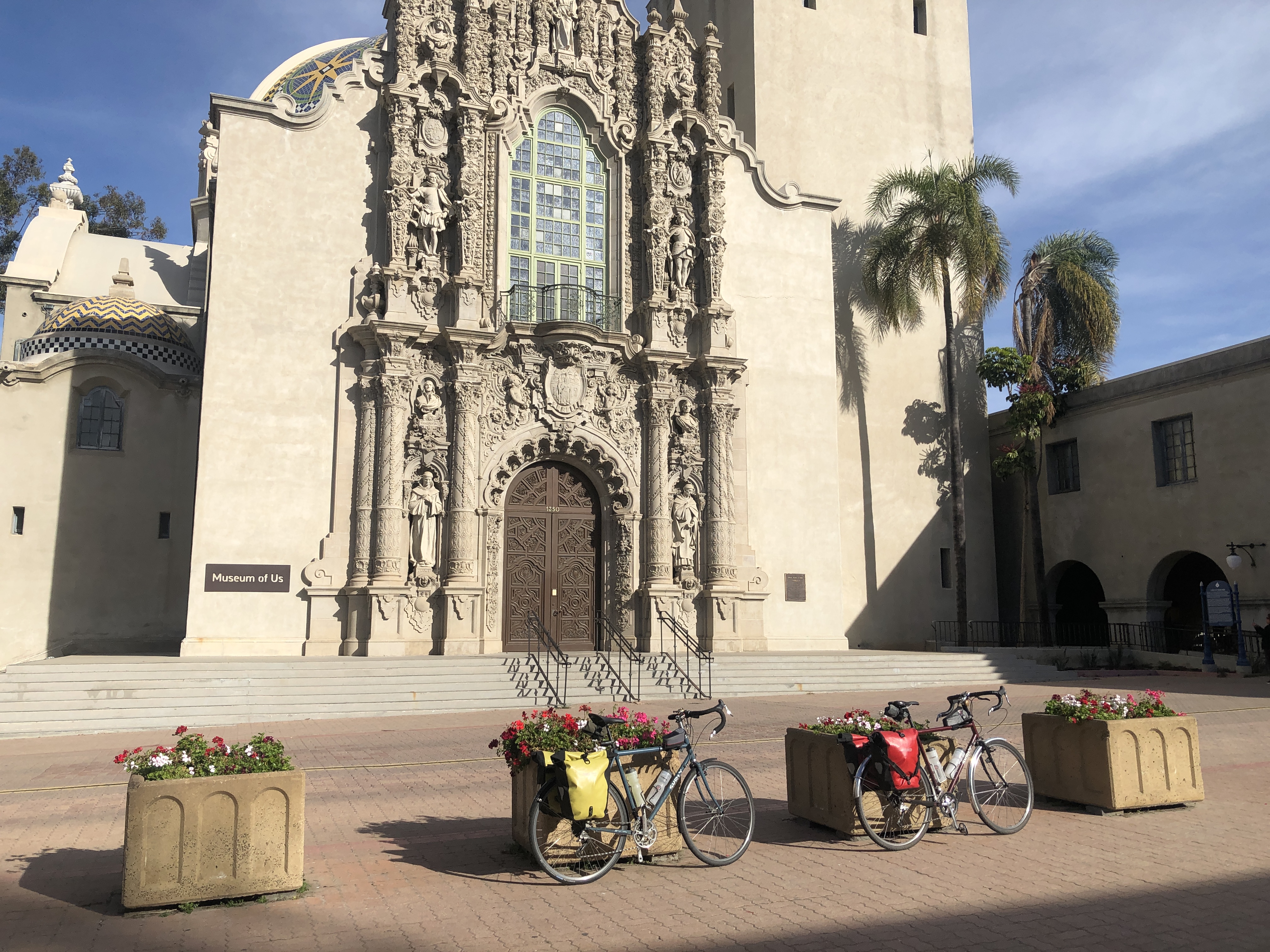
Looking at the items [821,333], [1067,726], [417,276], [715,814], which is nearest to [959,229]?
[821,333]

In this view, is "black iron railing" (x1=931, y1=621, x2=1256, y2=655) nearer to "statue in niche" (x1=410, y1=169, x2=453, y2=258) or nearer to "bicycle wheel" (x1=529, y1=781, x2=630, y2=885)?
"statue in niche" (x1=410, y1=169, x2=453, y2=258)

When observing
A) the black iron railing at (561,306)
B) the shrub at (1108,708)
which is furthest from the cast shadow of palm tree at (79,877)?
the black iron railing at (561,306)

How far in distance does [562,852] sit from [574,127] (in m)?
23.4

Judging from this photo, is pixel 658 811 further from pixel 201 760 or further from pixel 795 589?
pixel 795 589

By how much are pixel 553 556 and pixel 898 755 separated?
17.9 meters

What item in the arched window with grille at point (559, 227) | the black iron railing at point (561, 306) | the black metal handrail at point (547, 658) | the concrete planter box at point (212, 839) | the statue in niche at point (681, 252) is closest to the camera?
the concrete planter box at point (212, 839)

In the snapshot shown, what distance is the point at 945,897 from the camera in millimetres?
6656

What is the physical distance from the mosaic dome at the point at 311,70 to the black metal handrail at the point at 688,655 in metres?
23.6

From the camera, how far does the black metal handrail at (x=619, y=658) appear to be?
2039 cm

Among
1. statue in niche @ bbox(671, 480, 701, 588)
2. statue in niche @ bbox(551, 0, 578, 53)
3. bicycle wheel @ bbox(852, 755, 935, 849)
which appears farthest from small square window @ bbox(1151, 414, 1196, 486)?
bicycle wheel @ bbox(852, 755, 935, 849)

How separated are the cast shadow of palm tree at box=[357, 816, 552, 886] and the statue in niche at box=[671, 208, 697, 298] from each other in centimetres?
1940

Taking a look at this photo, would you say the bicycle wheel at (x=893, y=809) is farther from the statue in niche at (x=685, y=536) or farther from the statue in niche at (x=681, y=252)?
the statue in niche at (x=681, y=252)

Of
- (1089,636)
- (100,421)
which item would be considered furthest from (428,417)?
(1089,636)

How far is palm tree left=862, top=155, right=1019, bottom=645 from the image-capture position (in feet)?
96.4
